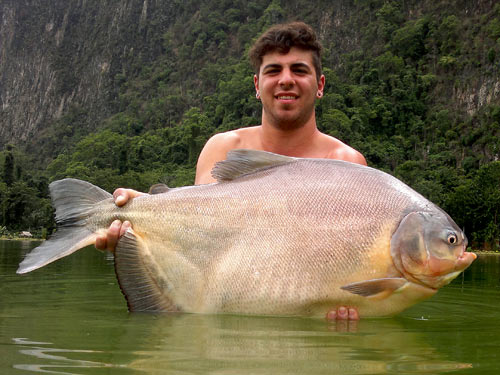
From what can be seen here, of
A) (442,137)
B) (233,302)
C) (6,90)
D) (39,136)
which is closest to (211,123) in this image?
(442,137)

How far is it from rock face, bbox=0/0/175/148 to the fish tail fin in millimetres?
106789

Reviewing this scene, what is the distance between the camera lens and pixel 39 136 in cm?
11138

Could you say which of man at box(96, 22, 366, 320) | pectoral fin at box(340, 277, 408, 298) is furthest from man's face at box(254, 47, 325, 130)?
pectoral fin at box(340, 277, 408, 298)

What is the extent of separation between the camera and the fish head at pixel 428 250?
3.06m

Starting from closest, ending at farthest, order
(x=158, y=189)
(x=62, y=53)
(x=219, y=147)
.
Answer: (x=158, y=189), (x=219, y=147), (x=62, y=53)

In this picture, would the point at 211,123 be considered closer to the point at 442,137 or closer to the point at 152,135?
the point at 152,135

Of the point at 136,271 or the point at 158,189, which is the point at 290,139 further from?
the point at 136,271

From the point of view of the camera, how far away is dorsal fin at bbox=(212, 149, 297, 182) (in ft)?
11.8

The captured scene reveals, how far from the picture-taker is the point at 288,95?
473cm

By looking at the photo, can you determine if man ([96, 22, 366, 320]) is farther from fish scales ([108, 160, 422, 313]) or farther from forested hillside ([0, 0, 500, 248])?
forested hillside ([0, 0, 500, 248])

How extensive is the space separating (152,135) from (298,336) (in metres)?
79.6

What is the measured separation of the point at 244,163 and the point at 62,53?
122227 millimetres

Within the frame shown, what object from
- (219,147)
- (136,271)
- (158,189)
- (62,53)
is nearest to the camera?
(136,271)

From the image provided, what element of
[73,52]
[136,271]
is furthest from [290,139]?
[73,52]
